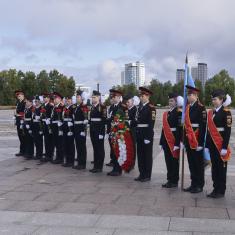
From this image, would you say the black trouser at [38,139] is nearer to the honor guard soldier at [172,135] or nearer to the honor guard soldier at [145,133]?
the honor guard soldier at [145,133]

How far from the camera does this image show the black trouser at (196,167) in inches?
324

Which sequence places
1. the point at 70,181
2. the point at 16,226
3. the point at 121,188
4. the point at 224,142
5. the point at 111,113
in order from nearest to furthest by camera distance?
the point at 16,226, the point at 224,142, the point at 121,188, the point at 70,181, the point at 111,113

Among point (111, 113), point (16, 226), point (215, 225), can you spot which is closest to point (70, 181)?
point (111, 113)

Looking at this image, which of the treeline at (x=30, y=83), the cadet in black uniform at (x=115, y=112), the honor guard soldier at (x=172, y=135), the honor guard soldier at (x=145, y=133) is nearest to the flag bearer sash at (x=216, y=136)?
the honor guard soldier at (x=172, y=135)

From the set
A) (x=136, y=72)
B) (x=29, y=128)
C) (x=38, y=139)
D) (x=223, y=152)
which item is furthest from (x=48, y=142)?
(x=136, y=72)

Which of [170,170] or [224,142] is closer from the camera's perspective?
[224,142]

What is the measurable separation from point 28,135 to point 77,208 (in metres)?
6.88

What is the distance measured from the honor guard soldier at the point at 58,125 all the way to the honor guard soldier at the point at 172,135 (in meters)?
3.94

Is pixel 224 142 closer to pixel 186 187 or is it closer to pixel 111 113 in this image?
pixel 186 187

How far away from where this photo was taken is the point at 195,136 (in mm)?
8086

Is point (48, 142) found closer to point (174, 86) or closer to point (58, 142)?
point (58, 142)

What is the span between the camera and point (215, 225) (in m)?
5.94

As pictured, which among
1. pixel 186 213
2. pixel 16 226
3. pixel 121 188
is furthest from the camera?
pixel 121 188

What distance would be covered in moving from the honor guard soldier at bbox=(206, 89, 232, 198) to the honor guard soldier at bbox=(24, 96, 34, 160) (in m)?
6.79
